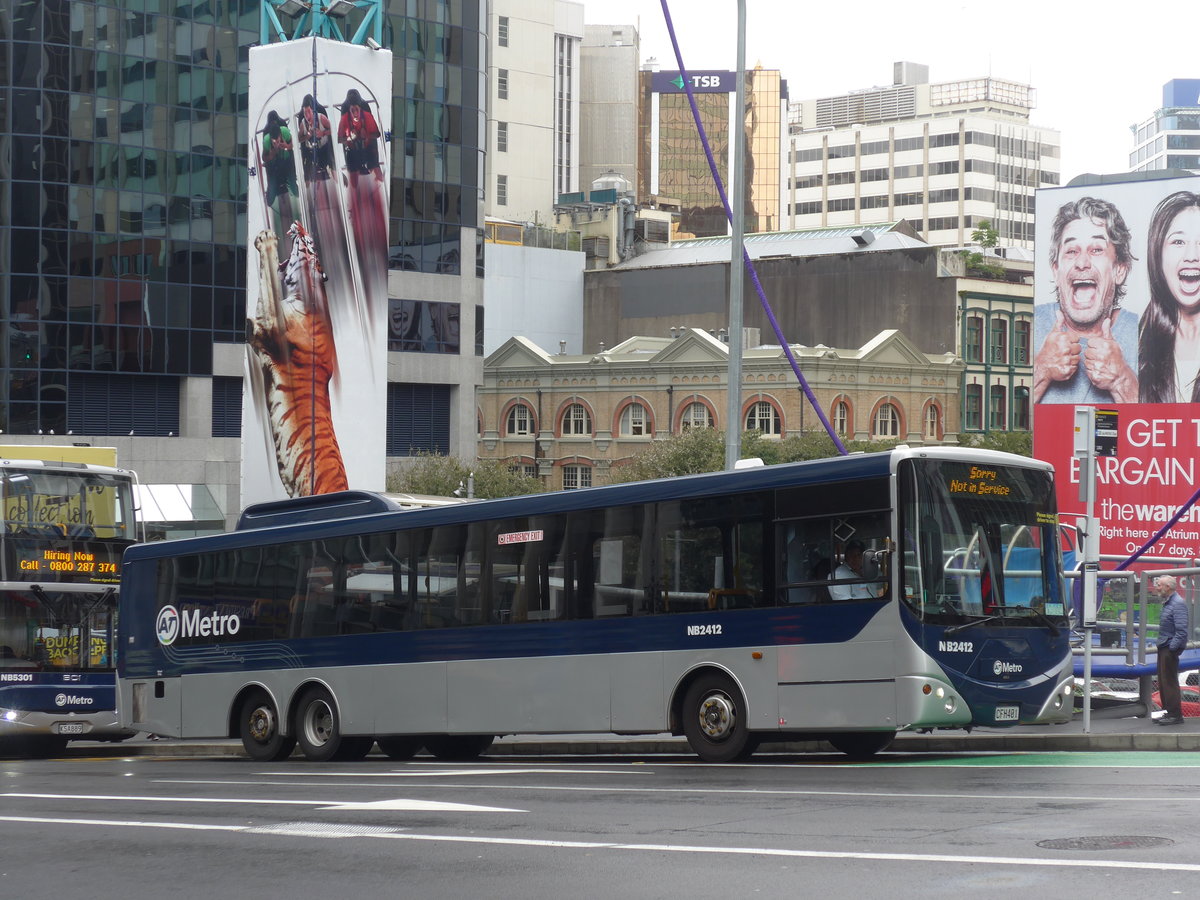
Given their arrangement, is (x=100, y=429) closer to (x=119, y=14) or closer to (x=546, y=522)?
(x=119, y=14)

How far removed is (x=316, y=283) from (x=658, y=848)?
4402 centimetres

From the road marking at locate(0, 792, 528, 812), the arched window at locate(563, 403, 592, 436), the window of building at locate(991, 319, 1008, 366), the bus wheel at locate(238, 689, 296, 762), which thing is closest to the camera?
the road marking at locate(0, 792, 528, 812)

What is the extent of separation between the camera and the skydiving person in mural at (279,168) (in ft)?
165

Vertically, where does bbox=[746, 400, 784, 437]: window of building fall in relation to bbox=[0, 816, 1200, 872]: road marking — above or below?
above

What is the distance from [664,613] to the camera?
656 inches

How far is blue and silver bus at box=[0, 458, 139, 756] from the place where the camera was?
80.6 feet

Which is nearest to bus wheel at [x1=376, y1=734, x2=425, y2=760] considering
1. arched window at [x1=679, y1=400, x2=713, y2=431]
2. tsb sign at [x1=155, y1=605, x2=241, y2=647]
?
tsb sign at [x1=155, y1=605, x2=241, y2=647]

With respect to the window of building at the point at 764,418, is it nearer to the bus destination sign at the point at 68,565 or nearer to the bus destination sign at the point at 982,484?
the bus destination sign at the point at 68,565

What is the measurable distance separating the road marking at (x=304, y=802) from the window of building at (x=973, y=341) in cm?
8361

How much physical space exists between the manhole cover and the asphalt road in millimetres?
20

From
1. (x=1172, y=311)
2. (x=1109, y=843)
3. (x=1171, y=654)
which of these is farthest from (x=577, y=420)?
(x=1109, y=843)

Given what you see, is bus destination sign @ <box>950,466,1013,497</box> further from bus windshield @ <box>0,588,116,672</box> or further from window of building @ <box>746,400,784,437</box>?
window of building @ <box>746,400,784,437</box>

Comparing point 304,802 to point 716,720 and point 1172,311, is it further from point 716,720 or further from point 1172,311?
point 1172,311

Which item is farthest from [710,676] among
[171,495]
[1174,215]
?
[171,495]
